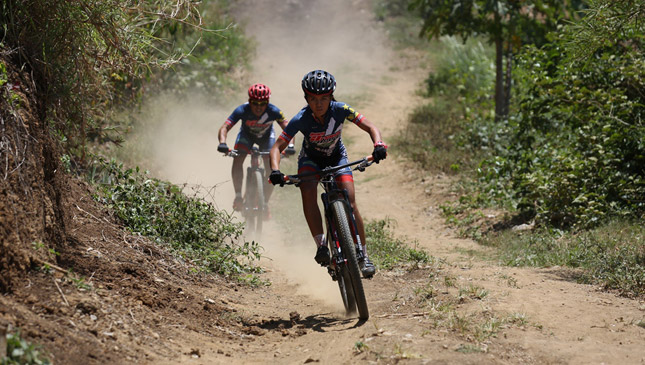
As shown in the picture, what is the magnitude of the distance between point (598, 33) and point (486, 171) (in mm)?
4682

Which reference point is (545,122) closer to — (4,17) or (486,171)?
(486,171)

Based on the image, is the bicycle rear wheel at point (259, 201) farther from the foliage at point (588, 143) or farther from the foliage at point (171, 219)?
the foliage at point (588, 143)

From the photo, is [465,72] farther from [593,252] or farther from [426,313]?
[426,313]

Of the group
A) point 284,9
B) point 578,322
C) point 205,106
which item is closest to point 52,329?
point 578,322

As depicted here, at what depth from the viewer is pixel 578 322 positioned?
4938 mm

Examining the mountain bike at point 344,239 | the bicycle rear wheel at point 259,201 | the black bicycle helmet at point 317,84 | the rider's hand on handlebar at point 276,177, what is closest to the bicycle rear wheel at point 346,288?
the mountain bike at point 344,239

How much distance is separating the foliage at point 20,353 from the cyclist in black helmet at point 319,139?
8.88ft

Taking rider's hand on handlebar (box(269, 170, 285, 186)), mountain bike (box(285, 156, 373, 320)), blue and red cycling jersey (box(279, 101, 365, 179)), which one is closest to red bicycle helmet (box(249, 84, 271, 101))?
blue and red cycling jersey (box(279, 101, 365, 179))

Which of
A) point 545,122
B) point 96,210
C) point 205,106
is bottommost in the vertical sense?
point 96,210

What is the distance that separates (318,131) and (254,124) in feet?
11.3

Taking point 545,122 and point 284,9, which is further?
point 284,9

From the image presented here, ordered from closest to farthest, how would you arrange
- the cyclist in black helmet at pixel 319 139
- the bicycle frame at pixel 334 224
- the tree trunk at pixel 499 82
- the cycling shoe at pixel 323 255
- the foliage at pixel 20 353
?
the foliage at pixel 20 353
the bicycle frame at pixel 334 224
the cycling shoe at pixel 323 255
the cyclist in black helmet at pixel 319 139
the tree trunk at pixel 499 82

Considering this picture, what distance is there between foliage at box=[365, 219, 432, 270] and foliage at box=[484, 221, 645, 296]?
4.05 feet

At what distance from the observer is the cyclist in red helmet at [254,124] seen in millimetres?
9156
